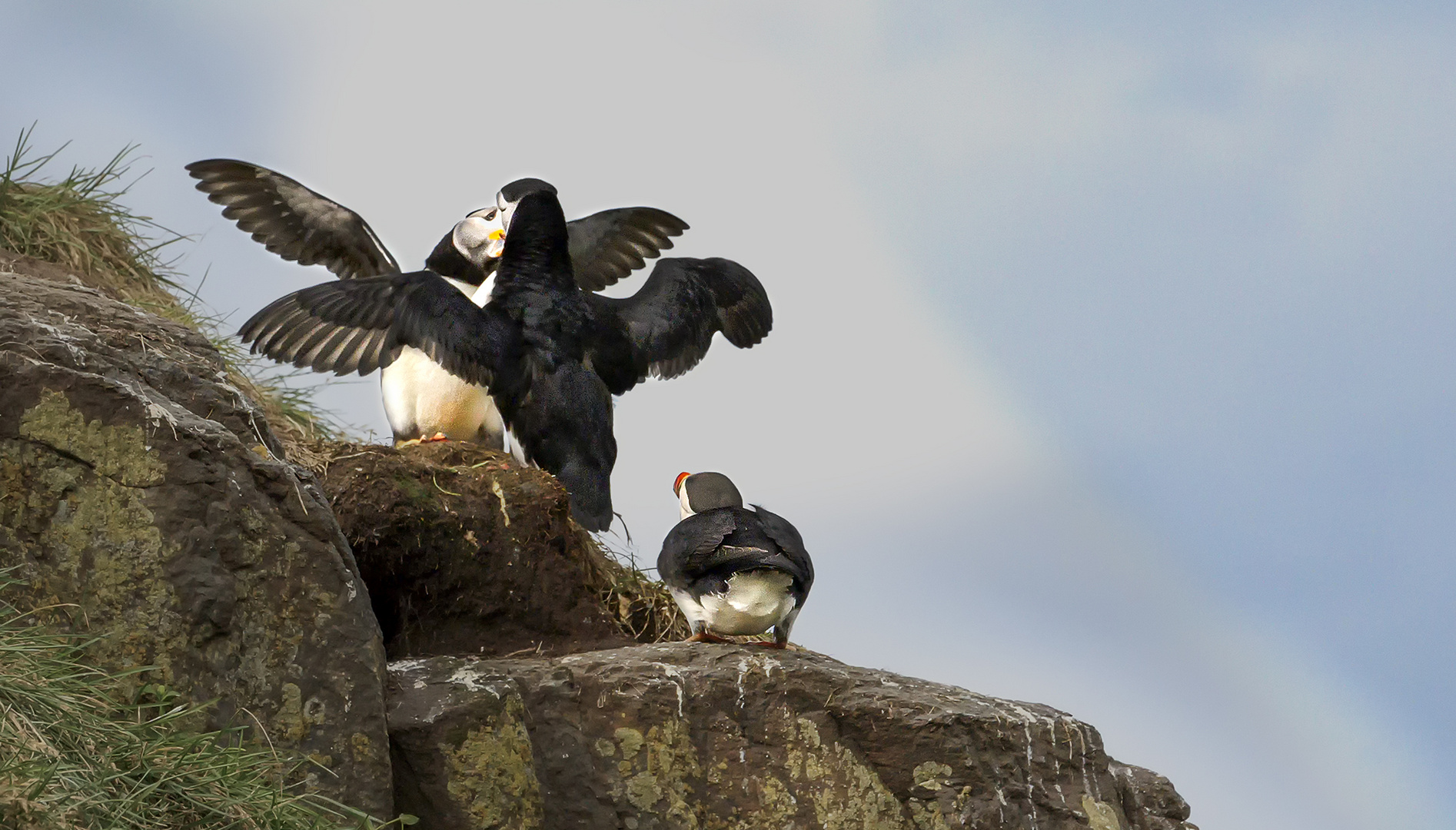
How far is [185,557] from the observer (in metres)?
4.50

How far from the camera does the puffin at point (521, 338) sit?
7078mm

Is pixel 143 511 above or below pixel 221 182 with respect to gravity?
below

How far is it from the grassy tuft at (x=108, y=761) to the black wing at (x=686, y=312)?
3.55 meters

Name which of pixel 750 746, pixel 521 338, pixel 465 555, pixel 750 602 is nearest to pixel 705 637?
pixel 750 602

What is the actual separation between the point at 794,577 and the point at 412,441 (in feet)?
6.87

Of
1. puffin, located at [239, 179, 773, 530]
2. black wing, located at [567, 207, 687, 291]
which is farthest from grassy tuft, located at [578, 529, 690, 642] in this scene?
black wing, located at [567, 207, 687, 291]

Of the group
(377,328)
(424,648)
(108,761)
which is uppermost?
(377,328)

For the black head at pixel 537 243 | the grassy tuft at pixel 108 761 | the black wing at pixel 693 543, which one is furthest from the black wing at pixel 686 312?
the grassy tuft at pixel 108 761

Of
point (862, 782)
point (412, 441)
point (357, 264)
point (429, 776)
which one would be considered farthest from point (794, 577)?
point (357, 264)

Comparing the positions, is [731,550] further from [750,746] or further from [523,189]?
[523,189]

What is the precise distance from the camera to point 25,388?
181 inches

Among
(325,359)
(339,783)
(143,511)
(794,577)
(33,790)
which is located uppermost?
(325,359)

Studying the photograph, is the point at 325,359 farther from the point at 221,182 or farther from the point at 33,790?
the point at 33,790

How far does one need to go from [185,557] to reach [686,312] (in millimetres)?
3877
